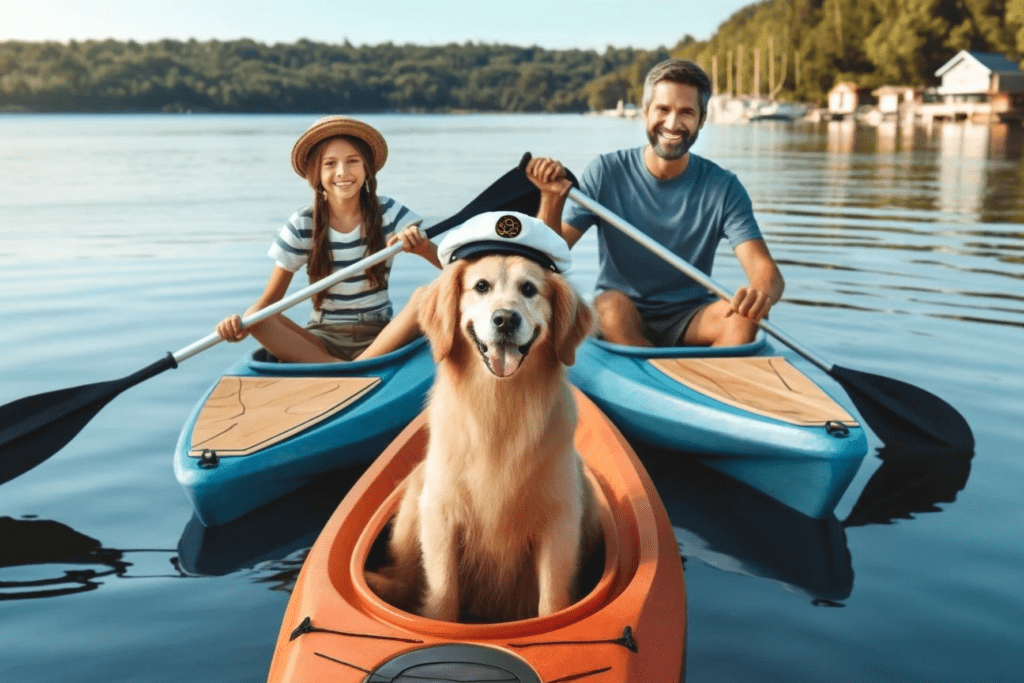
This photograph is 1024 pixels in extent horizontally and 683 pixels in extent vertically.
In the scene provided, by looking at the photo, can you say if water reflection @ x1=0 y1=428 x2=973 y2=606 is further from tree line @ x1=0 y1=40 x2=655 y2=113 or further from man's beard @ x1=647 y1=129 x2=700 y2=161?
tree line @ x1=0 y1=40 x2=655 y2=113

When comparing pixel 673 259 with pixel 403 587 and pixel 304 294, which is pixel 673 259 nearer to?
pixel 304 294

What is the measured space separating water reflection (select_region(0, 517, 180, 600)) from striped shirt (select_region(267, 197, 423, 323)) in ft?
5.87

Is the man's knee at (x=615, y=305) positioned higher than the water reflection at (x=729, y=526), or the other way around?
the man's knee at (x=615, y=305)

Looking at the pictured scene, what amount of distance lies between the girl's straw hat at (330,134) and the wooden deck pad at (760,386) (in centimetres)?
205

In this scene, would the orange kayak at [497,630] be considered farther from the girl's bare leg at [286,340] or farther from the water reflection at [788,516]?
the girl's bare leg at [286,340]

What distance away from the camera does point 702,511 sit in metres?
4.45

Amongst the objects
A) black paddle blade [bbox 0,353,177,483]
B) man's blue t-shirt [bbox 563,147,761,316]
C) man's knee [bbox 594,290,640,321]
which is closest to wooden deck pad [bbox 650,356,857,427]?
man's knee [bbox 594,290,640,321]

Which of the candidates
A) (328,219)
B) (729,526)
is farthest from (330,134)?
(729,526)

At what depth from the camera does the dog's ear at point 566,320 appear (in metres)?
2.79

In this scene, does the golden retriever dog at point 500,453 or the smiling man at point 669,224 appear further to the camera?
the smiling man at point 669,224

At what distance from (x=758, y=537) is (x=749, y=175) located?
61.3 feet

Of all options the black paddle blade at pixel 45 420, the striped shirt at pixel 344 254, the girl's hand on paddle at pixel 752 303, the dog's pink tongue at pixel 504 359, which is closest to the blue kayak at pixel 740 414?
the girl's hand on paddle at pixel 752 303

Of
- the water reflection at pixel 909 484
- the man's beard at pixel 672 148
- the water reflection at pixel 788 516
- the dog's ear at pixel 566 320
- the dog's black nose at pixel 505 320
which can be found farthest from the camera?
the man's beard at pixel 672 148

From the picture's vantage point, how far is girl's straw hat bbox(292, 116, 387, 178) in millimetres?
4891
